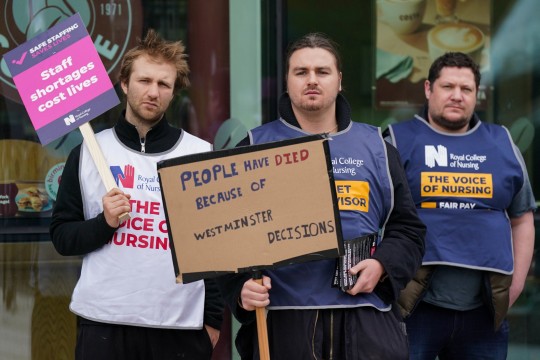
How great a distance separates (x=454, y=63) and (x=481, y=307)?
1.08m

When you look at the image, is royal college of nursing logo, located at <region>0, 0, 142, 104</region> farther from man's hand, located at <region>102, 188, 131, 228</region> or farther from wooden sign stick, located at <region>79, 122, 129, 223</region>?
man's hand, located at <region>102, 188, 131, 228</region>

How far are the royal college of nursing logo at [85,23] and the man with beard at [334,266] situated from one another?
76.0 inches

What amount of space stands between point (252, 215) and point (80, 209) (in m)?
0.87

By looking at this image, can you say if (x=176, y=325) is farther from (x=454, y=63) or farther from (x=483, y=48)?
(x=483, y=48)

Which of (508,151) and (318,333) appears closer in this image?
(318,333)

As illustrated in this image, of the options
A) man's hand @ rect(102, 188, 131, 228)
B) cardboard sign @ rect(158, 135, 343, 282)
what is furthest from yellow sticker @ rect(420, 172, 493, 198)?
man's hand @ rect(102, 188, 131, 228)

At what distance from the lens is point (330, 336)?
326 cm

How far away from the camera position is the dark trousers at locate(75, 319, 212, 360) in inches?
140

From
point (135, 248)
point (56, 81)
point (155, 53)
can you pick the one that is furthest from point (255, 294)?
point (56, 81)

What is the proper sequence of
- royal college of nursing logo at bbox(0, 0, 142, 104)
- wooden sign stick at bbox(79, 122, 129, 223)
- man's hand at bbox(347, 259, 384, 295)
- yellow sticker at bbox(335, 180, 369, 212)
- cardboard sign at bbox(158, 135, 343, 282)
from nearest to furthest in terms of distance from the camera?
cardboard sign at bbox(158, 135, 343, 282) → man's hand at bbox(347, 259, 384, 295) → yellow sticker at bbox(335, 180, 369, 212) → wooden sign stick at bbox(79, 122, 129, 223) → royal college of nursing logo at bbox(0, 0, 142, 104)

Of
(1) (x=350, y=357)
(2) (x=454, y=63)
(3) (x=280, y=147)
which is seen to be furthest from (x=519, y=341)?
(3) (x=280, y=147)

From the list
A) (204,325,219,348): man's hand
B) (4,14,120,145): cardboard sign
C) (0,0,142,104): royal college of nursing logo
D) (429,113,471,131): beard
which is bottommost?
(204,325,219,348): man's hand

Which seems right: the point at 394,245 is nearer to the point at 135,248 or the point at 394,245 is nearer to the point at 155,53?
the point at 135,248

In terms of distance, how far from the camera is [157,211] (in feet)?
11.9
